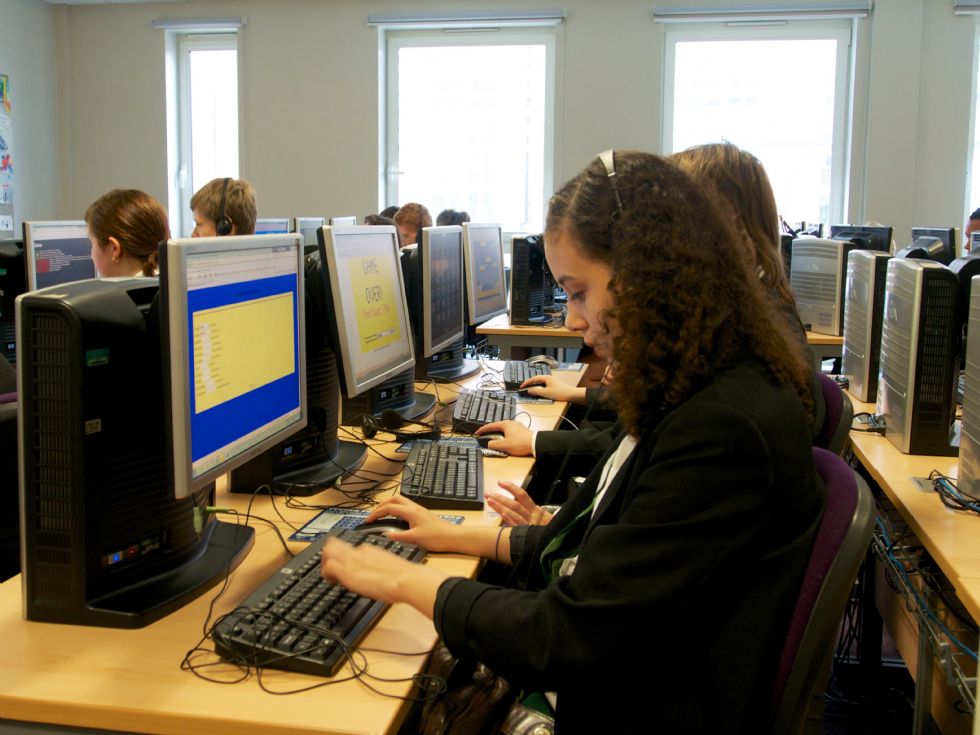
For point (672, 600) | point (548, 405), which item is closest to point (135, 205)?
point (548, 405)

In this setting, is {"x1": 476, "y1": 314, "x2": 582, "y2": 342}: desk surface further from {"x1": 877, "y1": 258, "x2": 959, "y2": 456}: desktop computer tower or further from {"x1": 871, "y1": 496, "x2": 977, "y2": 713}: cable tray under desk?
{"x1": 871, "y1": 496, "x2": 977, "y2": 713}: cable tray under desk

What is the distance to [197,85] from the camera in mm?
7516

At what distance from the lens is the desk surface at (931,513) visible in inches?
58.0

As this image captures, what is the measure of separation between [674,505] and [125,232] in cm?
223

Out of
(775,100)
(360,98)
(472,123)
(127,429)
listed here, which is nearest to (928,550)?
(127,429)

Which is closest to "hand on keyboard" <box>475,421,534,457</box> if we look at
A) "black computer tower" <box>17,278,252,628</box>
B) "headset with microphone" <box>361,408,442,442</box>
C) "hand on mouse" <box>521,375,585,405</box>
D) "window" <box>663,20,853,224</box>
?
"headset with microphone" <box>361,408,442,442</box>

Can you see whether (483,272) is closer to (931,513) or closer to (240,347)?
(931,513)

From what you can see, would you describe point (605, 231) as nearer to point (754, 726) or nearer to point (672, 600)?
point (672, 600)

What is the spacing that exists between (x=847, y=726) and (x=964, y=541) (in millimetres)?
961

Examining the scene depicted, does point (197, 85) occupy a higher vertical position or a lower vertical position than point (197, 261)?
higher

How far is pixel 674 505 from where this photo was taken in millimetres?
992

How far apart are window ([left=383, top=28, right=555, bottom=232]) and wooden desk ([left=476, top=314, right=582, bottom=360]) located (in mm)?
2645

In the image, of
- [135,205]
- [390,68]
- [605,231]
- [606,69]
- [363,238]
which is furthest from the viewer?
[390,68]

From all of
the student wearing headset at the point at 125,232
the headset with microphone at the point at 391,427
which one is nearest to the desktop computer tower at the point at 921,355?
the headset with microphone at the point at 391,427
